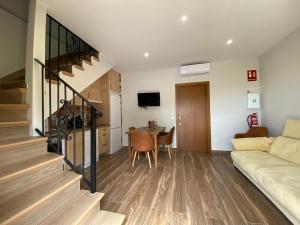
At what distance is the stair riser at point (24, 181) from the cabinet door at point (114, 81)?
3.09 meters

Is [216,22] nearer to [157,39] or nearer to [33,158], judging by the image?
[157,39]

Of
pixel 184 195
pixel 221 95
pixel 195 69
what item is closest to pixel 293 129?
pixel 221 95

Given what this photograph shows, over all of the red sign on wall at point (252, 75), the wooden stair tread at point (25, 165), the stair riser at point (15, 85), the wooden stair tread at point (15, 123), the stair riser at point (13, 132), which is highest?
the red sign on wall at point (252, 75)

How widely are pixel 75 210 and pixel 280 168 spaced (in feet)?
8.13

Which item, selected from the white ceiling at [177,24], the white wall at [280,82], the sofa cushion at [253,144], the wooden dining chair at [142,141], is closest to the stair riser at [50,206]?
the wooden dining chair at [142,141]

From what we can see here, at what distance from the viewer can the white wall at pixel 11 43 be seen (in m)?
2.61

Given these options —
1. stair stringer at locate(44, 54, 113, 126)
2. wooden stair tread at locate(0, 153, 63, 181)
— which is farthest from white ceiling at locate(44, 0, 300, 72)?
wooden stair tread at locate(0, 153, 63, 181)

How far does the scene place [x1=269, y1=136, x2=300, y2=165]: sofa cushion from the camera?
2172 millimetres

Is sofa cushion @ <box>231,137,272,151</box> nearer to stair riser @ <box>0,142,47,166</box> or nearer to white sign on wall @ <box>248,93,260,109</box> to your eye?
white sign on wall @ <box>248,93,260,109</box>

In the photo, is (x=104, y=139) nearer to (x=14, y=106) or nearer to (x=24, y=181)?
(x=14, y=106)

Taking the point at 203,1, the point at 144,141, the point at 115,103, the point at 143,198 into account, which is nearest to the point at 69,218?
the point at 143,198

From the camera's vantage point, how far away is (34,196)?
1.20m

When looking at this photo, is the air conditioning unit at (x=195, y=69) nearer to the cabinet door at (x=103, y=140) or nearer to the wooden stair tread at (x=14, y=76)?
the cabinet door at (x=103, y=140)

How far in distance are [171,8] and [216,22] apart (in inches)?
31.8
